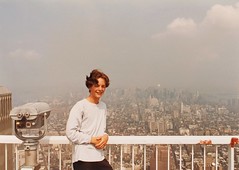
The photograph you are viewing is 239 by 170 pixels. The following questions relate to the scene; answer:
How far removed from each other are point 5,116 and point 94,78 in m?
1.29

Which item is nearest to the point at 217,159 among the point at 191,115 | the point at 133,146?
the point at 133,146

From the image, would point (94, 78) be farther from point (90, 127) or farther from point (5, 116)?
point (5, 116)

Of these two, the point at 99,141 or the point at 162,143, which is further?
the point at 162,143

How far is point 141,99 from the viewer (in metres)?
4.76

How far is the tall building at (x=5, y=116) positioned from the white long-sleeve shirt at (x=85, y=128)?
888mm

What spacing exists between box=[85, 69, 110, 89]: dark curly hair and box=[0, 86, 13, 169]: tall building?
3.24 ft

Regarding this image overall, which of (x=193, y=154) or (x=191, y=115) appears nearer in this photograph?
(x=193, y=154)

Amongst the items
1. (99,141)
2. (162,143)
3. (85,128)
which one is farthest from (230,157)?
(85,128)

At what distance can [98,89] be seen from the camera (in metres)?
2.69

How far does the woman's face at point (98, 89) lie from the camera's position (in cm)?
269

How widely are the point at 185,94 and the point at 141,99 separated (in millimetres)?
666

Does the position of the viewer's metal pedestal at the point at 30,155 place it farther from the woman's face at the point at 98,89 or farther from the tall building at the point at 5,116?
the woman's face at the point at 98,89

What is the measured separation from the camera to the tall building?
339 cm

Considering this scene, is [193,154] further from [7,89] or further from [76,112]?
[7,89]
